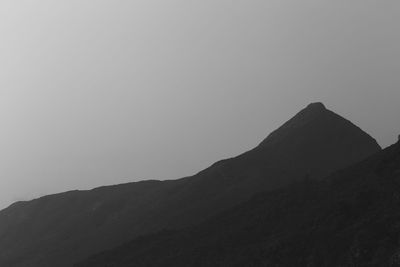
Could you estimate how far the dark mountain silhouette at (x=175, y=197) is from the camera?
78.6 metres

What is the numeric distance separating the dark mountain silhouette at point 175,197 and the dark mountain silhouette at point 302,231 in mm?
12642

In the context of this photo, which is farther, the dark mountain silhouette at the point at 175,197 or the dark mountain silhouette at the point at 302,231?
the dark mountain silhouette at the point at 175,197

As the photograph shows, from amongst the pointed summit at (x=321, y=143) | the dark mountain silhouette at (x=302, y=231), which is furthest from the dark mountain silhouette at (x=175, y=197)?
the dark mountain silhouette at (x=302, y=231)

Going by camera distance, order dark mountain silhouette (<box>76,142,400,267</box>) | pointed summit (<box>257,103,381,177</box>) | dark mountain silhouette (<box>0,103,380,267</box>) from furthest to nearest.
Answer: pointed summit (<box>257,103,381,177</box>) < dark mountain silhouette (<box>0,103,380,267</box>) < dark mountain silhouette (<box>76,142,400,267</box>)

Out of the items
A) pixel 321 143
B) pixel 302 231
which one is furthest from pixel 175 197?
pixel 302 231

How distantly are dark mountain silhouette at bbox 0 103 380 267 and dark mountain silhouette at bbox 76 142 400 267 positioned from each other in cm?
1264

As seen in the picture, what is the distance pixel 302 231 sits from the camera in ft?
126

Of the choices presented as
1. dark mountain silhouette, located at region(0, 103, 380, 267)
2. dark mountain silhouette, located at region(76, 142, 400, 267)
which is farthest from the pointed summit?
dark mountain silhouette, located at region(76, 142, 400, 267)

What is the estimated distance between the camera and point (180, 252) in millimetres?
51312

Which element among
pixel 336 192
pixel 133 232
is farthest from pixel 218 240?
pixel 133 232

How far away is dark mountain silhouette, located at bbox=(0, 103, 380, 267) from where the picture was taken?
258 feet

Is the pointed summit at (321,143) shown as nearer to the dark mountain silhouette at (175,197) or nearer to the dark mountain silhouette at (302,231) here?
the dark mountain silhouette at (175,197)

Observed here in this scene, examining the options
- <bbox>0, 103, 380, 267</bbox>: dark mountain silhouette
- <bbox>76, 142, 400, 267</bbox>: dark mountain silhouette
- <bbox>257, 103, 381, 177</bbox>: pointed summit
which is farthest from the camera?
<bbox>257, 103, 381, 177</bbox>: pointed summit

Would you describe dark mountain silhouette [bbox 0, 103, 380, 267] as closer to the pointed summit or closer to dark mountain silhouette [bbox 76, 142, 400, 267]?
the pointed summit
